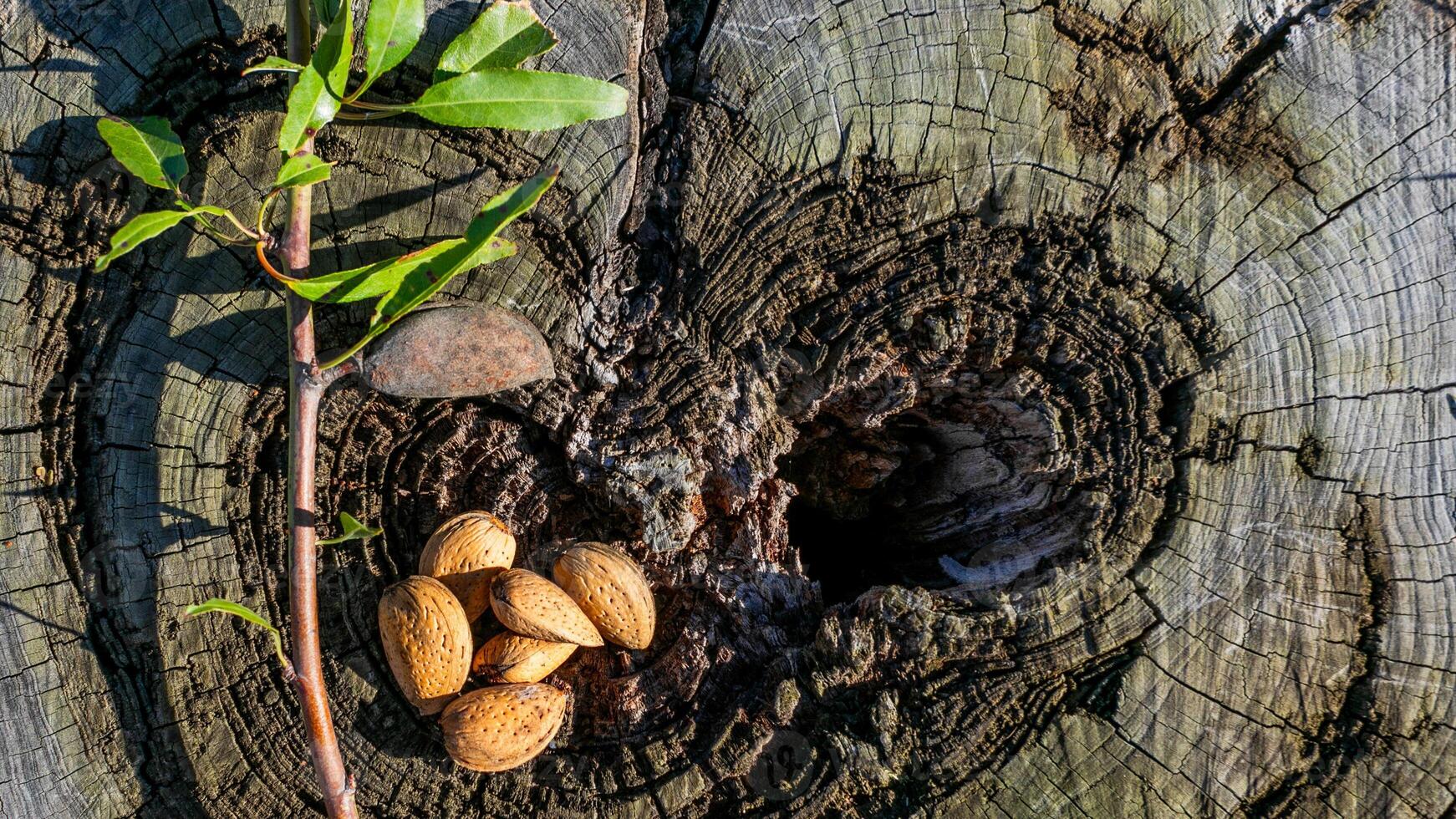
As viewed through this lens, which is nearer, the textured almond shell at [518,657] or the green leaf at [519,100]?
the green leaf at [519,100]

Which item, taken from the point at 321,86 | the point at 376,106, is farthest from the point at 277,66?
the point at 376,106

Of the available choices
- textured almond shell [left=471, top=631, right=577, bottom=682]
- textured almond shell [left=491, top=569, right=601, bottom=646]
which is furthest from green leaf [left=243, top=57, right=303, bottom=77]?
textured almond shell [left=471, top=631, right=577, bottom=682]

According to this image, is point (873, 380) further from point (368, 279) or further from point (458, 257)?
point (368, 279)

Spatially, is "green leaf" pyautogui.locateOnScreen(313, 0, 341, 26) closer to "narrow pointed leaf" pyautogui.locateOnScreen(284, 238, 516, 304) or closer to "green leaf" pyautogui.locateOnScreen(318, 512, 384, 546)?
"narrow pointed leaf" pyautogui.locateOnScreen(284, 238, 516, 304)

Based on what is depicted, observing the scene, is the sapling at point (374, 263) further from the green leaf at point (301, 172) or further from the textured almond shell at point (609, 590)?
the textured almond shell at point (609, 590)

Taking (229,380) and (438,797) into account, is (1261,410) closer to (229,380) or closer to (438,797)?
(438,797)

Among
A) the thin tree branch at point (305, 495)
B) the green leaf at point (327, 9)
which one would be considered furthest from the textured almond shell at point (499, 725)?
the green leaf at point (327, 9)
